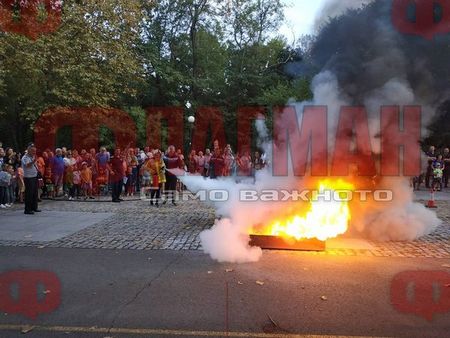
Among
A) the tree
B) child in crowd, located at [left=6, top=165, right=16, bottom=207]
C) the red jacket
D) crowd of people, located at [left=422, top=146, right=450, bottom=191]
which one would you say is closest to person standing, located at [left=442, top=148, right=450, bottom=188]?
crowd of people, located at [left=422, top=146, right=450, bottom=191]

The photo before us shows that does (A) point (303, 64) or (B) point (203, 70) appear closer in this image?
(A) point (303, 64)

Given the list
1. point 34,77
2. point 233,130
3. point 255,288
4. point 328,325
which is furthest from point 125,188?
point 233,130

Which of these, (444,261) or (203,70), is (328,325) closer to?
(444,261)

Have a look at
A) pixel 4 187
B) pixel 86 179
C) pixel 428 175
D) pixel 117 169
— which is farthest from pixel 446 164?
pixel 4 187

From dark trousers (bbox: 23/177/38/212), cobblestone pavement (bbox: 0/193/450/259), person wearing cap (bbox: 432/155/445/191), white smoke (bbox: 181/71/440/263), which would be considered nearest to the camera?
cobblestone pavement (bbox: 0/193/450/259)

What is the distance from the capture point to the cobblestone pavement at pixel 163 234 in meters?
7.13

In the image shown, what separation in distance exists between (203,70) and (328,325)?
29872 mm

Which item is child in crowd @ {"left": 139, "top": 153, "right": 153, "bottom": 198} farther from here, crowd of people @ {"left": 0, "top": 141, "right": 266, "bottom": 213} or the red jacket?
the red jacket

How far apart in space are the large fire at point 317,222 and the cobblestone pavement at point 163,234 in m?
0.48

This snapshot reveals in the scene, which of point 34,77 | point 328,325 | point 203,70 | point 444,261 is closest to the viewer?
point 328,325

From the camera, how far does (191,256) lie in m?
6.64

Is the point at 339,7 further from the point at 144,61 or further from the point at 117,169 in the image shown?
the point at 144,61

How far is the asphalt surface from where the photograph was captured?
4020 millimetres

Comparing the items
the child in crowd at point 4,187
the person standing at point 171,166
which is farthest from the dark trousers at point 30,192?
the person standing at point 171,166
